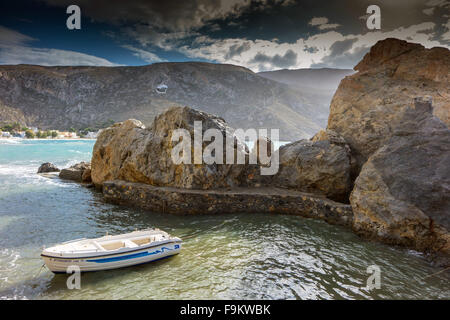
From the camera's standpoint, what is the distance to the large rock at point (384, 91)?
49.2ft

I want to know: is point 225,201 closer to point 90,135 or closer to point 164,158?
point 164,158

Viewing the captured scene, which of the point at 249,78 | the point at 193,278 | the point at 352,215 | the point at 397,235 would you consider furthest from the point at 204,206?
the point at 249,78

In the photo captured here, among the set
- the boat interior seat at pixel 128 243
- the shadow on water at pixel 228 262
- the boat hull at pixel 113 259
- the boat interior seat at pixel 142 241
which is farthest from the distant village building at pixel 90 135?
the boat hull at pixel 113 259

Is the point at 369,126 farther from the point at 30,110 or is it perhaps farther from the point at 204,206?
the point at 30,110

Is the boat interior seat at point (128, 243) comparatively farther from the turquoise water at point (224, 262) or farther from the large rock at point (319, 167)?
the large rock at point (319, 167)

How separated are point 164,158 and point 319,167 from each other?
10.9 metres

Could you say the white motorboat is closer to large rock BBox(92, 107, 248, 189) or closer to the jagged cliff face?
large rock BBox(92, 107, 248, 189)

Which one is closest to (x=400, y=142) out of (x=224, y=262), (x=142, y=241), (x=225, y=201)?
(x=225, y=201)

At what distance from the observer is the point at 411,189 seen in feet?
35.8

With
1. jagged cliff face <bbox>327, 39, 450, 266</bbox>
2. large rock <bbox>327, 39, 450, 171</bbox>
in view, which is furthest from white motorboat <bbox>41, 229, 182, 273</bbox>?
large rock <bbox>327, 39, 450, 171</bbox>

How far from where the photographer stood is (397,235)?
11023 millimetres

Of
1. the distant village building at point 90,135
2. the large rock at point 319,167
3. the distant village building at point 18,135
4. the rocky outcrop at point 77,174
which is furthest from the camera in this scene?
the distant village building at point 90,135

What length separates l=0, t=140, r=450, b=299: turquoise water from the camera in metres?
7.97

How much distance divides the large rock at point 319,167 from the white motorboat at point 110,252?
1004 centimetres
